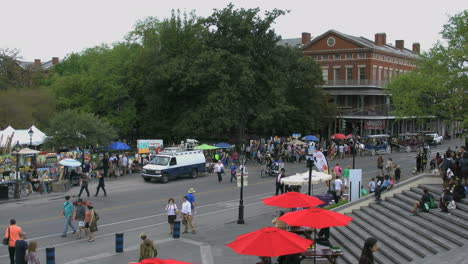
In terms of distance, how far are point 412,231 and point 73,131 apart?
24798mm

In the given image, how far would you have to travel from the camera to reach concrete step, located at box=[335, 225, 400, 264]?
1397 centimetres

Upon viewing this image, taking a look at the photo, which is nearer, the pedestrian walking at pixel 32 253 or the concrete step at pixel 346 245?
the pedestrian walking at pixel 32 253

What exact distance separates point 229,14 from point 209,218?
90.0ft

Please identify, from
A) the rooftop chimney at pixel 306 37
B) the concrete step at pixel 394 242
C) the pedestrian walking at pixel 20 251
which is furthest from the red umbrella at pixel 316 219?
the rooftop chimney at pixel 306 37

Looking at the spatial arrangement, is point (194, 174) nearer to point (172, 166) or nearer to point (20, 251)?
point (172, 166)

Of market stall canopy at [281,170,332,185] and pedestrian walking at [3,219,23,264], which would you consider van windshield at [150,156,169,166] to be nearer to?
market stall canopy at [281,170,332,185]

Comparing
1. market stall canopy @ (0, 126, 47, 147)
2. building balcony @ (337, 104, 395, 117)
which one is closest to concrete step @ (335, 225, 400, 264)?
market stall canopy @ (0, 126, 47, 147)

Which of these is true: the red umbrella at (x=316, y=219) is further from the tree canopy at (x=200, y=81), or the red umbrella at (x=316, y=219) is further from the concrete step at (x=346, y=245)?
the tree canopy at (x=200, y=81)

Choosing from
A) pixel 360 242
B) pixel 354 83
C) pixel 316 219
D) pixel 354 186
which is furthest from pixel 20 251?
pixel 354 83

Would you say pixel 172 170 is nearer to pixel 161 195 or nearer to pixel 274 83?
pixel 161 195

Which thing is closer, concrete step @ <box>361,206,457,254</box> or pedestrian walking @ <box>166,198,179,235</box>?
concrete step @ <box>361,206,457,254</box>

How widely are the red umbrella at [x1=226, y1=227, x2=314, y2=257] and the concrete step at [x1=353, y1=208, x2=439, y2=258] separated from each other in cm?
472

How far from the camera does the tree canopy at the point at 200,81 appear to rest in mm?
44750

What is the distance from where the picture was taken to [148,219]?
71.2 ft
